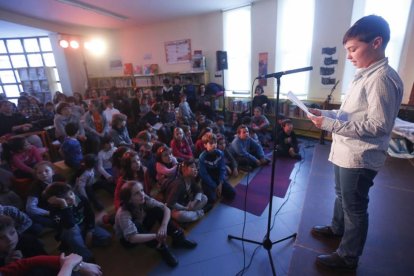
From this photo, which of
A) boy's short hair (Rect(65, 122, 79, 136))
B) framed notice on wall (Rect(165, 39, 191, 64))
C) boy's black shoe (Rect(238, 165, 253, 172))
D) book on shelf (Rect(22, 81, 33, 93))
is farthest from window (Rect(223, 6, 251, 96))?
book on shelf (Rect(22, 81, 33, 93))

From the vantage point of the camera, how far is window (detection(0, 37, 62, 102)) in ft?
20.8

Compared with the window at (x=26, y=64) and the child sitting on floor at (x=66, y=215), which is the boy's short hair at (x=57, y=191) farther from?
the window at (x=26, y=64)

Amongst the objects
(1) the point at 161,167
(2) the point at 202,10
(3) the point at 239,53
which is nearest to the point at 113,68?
(2) the point at 202,10

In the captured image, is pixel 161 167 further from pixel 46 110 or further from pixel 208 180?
pixel 46 110

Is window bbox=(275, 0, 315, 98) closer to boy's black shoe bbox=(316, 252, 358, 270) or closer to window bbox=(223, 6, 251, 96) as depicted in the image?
window bbox=(223, 6, 251, 96)

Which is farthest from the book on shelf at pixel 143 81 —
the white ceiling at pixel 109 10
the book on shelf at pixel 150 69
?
the white ceiling at pixel 109 10

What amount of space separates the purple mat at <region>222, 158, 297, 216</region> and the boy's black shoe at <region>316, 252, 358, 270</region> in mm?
872

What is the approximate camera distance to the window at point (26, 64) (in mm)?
6348

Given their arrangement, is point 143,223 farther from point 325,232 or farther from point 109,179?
point 325,232

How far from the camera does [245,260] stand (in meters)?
1.69

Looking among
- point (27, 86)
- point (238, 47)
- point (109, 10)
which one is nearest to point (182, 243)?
point (238, 47)

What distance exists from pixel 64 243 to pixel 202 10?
5111 millimetres

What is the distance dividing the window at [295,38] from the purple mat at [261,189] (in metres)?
1.72

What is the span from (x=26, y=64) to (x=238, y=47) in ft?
20.8
